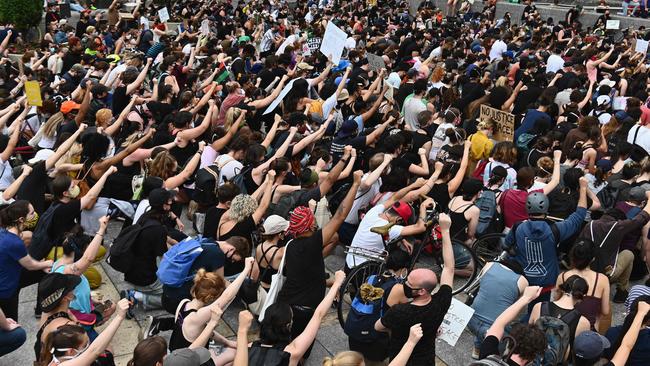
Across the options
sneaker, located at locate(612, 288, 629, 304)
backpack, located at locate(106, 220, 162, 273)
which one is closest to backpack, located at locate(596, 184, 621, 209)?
sneaker, located at locate(612, 288, 629, 304)

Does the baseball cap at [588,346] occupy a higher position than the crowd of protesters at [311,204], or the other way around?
the baseball cap at [588,346]

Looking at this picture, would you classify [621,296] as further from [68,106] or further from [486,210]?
[68,106]

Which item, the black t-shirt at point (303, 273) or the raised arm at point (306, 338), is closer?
the raised arm at point (306, 338)

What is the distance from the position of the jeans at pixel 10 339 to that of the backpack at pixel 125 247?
130cm

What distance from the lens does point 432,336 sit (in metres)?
5.78

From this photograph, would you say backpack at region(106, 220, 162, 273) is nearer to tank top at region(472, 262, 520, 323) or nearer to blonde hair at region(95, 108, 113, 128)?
tank top at region(472, 262, 520, 323)

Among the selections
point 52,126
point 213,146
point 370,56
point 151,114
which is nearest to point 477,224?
point 213,146

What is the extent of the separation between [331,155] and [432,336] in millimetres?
4610

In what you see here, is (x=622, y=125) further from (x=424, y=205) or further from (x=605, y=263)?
(x=424, y=205)

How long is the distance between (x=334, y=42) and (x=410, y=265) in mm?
7342

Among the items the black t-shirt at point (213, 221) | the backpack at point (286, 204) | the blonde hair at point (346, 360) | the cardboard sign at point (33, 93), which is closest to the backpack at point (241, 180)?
the backpack at point (286, 204)

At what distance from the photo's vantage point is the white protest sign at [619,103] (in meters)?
13.4

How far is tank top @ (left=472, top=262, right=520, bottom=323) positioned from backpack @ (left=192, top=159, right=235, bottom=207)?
12.3ft

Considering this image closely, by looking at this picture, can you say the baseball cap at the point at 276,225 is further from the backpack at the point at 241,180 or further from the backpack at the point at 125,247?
the backpack at the point at 241,180
